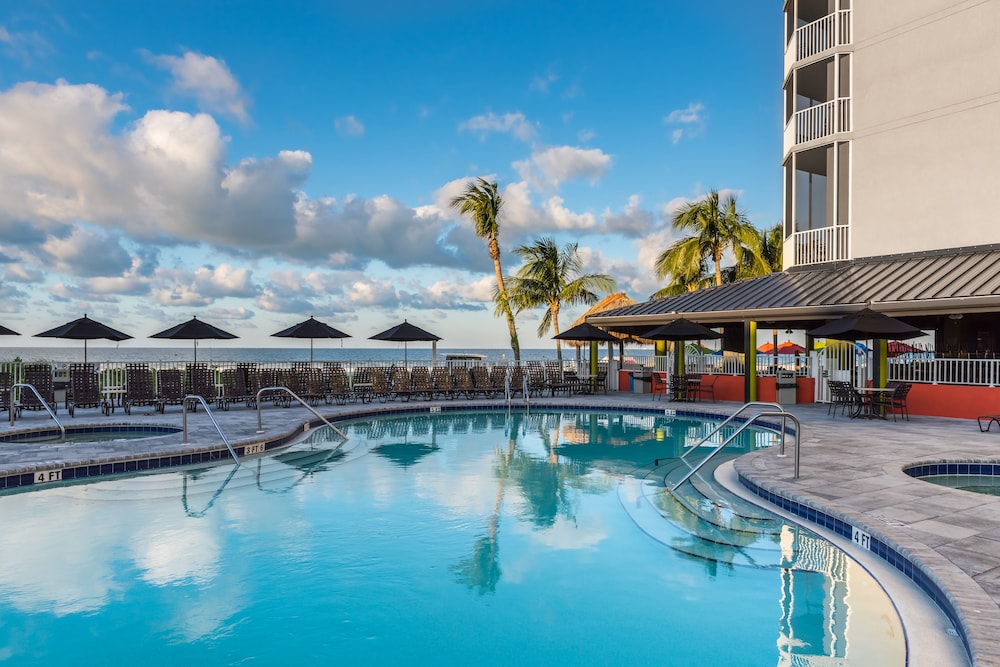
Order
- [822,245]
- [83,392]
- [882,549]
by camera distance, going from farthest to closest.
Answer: [822,245] < [83,392] < [882,549]

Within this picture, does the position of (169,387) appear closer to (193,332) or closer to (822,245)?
(193,332)

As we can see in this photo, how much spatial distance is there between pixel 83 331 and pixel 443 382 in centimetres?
922

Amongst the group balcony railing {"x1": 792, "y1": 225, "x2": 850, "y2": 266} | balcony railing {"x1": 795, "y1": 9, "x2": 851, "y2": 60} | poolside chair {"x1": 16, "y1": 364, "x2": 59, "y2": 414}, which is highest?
balcony railing {"x1": 795, "y1": 9, "x2": 851, "y2": 60}

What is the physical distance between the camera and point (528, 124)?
72.4ft

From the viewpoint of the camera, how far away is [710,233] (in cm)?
2577

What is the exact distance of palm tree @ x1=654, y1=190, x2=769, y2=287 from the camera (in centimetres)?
2562

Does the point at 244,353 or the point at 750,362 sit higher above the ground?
the point at 750,362

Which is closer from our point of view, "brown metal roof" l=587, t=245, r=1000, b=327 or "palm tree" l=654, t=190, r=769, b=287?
"brown metal roof" l=587, t=245, r=1000, b=327

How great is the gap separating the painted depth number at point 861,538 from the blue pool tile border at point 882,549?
1cm

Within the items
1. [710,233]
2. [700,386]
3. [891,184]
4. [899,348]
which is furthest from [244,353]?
[891,184]

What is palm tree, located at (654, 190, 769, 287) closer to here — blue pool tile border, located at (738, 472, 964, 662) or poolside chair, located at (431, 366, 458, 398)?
poolside chair, located at (431, 366, 458, 398)

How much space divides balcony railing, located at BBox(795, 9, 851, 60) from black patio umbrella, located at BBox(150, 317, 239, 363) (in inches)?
721

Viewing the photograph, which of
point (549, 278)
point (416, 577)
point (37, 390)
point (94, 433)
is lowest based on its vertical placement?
point (416, 577)

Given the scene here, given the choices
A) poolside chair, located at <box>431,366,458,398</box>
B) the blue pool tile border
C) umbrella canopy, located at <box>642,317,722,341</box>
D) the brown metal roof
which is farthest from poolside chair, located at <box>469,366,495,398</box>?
the blue pool tile border
